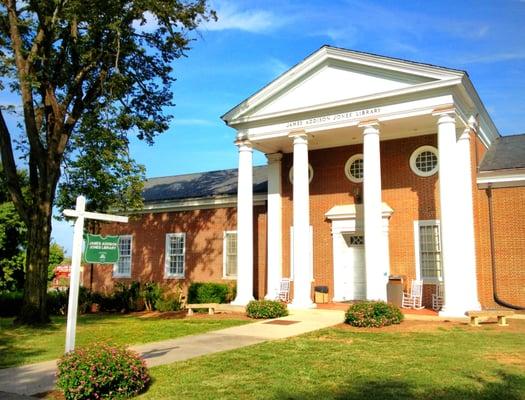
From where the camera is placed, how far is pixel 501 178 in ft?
60.0

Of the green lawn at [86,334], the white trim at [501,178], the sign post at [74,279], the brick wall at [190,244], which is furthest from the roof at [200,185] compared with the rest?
→ the sign post at [74,279]

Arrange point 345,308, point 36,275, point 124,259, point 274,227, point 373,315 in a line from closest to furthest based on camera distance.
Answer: point 373,315 < point 36,275 < point 345,308 < point 274,227 < point 124,259

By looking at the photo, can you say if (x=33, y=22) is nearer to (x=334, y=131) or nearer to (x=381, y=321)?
(x=334, y=131)

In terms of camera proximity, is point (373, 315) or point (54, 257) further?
point (54, 257)

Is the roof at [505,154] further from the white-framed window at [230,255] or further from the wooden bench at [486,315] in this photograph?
the white-framed window at [230,255]

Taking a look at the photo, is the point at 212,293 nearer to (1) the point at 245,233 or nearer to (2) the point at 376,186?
(1) the point at 245,233

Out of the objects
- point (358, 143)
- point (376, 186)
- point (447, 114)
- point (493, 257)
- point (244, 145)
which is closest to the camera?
point (447, 114)

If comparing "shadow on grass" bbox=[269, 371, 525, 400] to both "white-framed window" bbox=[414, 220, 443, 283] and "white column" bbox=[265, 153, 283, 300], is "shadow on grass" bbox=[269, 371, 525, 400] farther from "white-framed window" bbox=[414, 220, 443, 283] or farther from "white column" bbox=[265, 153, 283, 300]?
"white column" bbox=[265, 153, 283, 300]

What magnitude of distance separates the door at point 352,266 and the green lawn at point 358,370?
831 centimetres

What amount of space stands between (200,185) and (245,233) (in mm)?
8600

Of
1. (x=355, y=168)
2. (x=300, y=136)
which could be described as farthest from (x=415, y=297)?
(x=300, y=136)

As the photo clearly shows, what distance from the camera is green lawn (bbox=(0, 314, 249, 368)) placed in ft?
37.4

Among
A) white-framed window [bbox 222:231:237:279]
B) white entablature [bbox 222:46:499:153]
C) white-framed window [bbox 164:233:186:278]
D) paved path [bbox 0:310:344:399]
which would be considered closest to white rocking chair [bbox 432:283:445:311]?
paved path [bbox 0:310:344:399]

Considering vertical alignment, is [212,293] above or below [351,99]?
below
